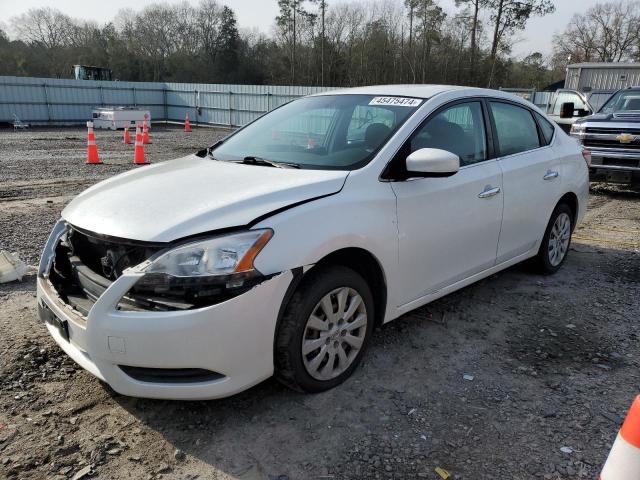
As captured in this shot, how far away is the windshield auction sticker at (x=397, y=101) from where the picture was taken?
3562 millimetres

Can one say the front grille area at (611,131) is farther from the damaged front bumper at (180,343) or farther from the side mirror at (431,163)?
the damaged front bumper at (180,343)

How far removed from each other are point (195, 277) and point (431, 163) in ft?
5.10

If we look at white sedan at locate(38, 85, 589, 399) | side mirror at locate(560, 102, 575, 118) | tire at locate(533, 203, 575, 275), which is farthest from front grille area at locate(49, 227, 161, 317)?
side mirror at locate(560, 102, 575, 118)

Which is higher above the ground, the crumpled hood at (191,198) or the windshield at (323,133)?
the windshield at (323,133)

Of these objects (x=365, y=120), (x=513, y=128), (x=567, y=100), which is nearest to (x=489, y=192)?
(x=513, y=128)

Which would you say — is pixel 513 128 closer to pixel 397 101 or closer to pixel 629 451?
pixel 397 101

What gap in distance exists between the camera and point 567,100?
15367 millimetres

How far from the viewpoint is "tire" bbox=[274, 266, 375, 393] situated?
8.79 feet

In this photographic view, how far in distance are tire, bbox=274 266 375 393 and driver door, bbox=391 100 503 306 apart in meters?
0.40

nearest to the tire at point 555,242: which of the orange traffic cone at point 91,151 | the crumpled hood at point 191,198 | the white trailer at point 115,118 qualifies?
the crumpled hood at point 191,198

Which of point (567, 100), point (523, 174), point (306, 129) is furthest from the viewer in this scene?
point (567, 100)

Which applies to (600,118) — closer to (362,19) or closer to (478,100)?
(478,100)

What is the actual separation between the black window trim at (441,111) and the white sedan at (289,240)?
0.01 metres

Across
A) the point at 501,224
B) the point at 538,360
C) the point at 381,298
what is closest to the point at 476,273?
the point at 501,224
